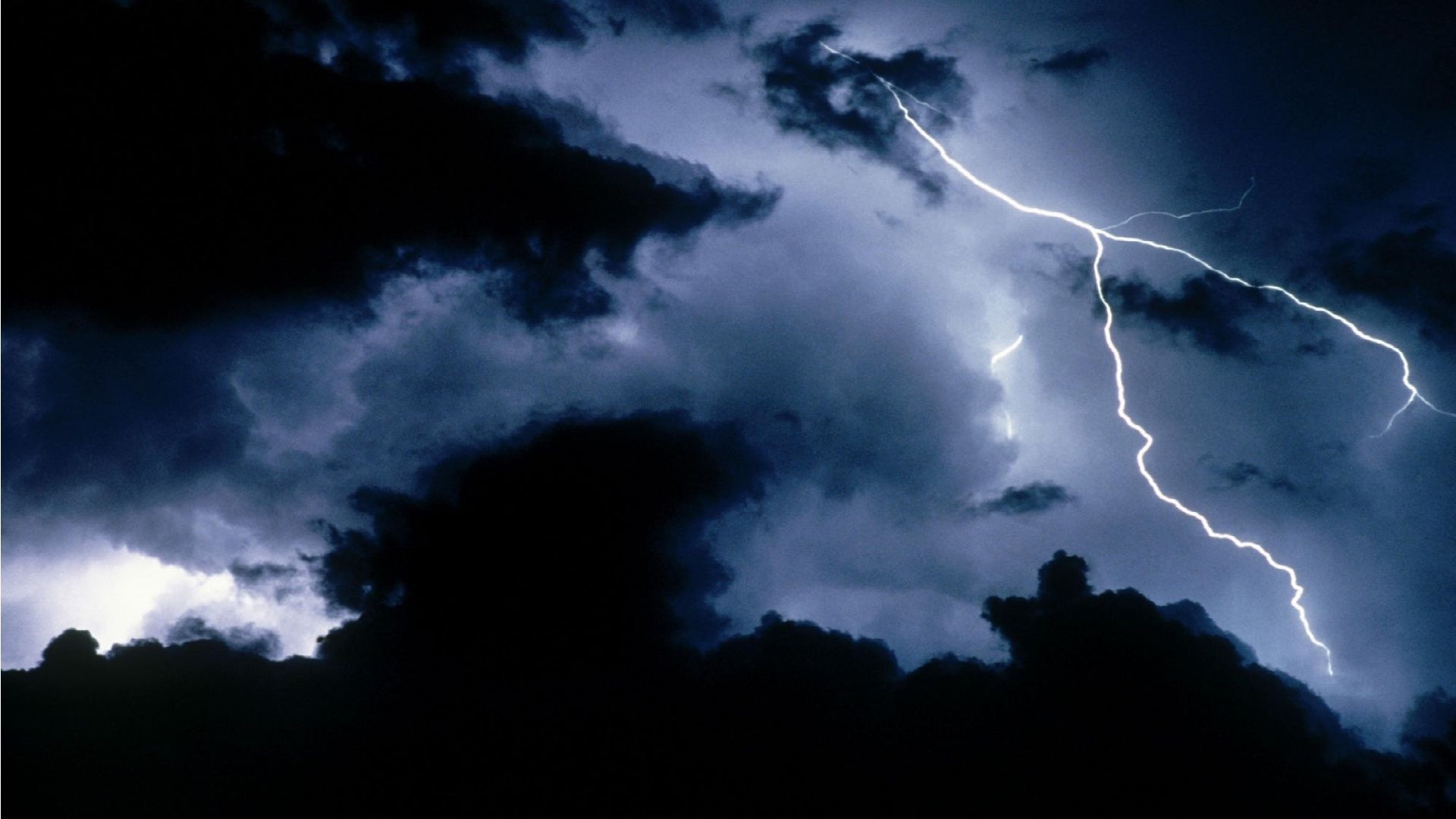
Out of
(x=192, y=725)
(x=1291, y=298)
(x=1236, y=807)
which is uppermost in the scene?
(x=1291, y=298)

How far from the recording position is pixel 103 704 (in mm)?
18625

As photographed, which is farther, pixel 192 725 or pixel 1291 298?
pixel 192 725

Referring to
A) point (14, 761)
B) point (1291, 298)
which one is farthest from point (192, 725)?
point (1291, 298)

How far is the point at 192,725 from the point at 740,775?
14490mm

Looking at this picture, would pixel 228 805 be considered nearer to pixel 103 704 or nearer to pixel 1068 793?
pixel 103 704

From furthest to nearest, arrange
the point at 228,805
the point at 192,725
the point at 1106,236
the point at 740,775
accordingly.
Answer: the point at 740,775, the point at 192,725, the point at 228,805, the point at 1106,236

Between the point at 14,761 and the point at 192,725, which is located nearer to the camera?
the point at 14,761

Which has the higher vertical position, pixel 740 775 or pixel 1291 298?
pixel 1291 298

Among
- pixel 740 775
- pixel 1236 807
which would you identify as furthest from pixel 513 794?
pixel 1236 807

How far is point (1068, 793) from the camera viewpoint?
64.2 ft

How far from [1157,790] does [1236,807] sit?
2075 mm

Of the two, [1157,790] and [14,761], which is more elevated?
[1157,790]

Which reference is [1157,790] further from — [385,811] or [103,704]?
[103,704]

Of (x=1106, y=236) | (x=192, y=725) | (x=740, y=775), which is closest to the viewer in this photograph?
(x=1106, y=236)
